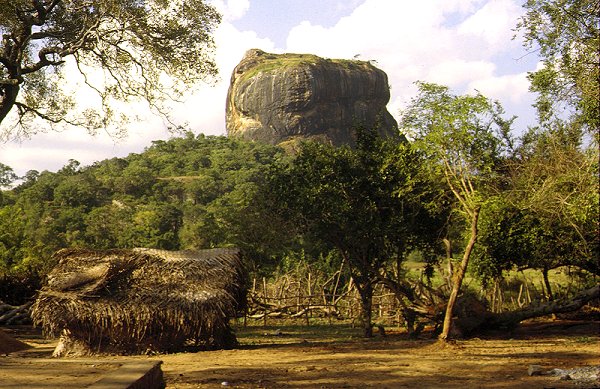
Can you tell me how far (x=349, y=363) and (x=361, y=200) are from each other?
562 cm

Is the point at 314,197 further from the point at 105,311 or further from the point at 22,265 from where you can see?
the point at 22,265

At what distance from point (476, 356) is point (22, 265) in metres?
19.1

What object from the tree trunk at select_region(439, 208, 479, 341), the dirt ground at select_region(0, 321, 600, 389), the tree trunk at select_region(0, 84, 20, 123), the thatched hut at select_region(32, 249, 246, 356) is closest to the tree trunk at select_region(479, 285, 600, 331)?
the dirt ground at select_region(0, 321, 600, 389)

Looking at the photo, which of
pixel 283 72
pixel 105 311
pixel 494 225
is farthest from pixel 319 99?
pixel 105 311

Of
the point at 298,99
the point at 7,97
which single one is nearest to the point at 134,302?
the point at 7,97

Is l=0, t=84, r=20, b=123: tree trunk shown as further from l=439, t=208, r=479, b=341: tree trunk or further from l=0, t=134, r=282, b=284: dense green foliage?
l=439, t=208, r=479, b=341: tree trunk

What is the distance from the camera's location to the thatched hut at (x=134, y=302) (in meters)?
11.7

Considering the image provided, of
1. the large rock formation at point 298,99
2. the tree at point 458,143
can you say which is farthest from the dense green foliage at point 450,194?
the large rock formation at point 298,99

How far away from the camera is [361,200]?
1522 cm

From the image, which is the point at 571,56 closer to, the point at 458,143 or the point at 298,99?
the point at 458,143

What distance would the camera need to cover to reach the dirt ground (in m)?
7.10

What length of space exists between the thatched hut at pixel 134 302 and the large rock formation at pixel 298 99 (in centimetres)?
7547

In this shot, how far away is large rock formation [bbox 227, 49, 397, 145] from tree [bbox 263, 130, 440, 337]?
235 ft

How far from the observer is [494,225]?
1692cm
